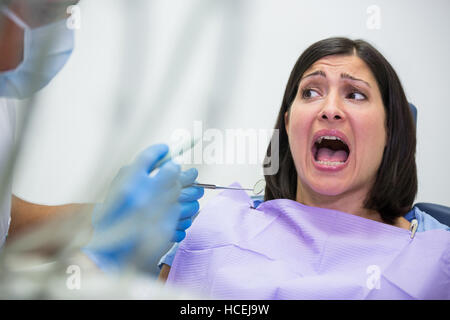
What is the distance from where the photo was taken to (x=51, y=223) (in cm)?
58

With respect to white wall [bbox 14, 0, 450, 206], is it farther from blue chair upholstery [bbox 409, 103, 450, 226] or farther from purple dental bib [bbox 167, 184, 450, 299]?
blue chair upholstery [bbox 409, 103, 450, 226]

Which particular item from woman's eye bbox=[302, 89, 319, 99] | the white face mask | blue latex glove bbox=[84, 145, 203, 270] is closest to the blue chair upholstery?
woman's eye bbox=[302, 89, 319, 99]

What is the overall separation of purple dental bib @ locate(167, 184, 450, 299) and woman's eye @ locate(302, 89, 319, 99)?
30 centimetres

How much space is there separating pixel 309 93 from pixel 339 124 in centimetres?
14

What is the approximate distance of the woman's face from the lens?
3.48 ft

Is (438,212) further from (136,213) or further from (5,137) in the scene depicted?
(5,137)

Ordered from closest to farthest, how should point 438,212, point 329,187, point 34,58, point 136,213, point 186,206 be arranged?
point 34,58, point 136,213, point 186,206, point 329,187, point 438,212

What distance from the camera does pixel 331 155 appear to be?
1163 millimetres

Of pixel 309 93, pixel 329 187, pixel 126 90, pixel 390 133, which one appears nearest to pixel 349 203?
pixel 329 187

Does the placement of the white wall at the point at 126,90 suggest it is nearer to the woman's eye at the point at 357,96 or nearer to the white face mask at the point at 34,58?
the white face mask at the point at 34,58

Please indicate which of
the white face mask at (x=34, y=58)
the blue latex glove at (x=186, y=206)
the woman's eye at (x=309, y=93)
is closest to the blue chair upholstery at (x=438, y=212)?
the woman's eye at (x=309, y=93)

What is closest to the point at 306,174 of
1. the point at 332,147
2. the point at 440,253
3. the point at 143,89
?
the point at 332,147
